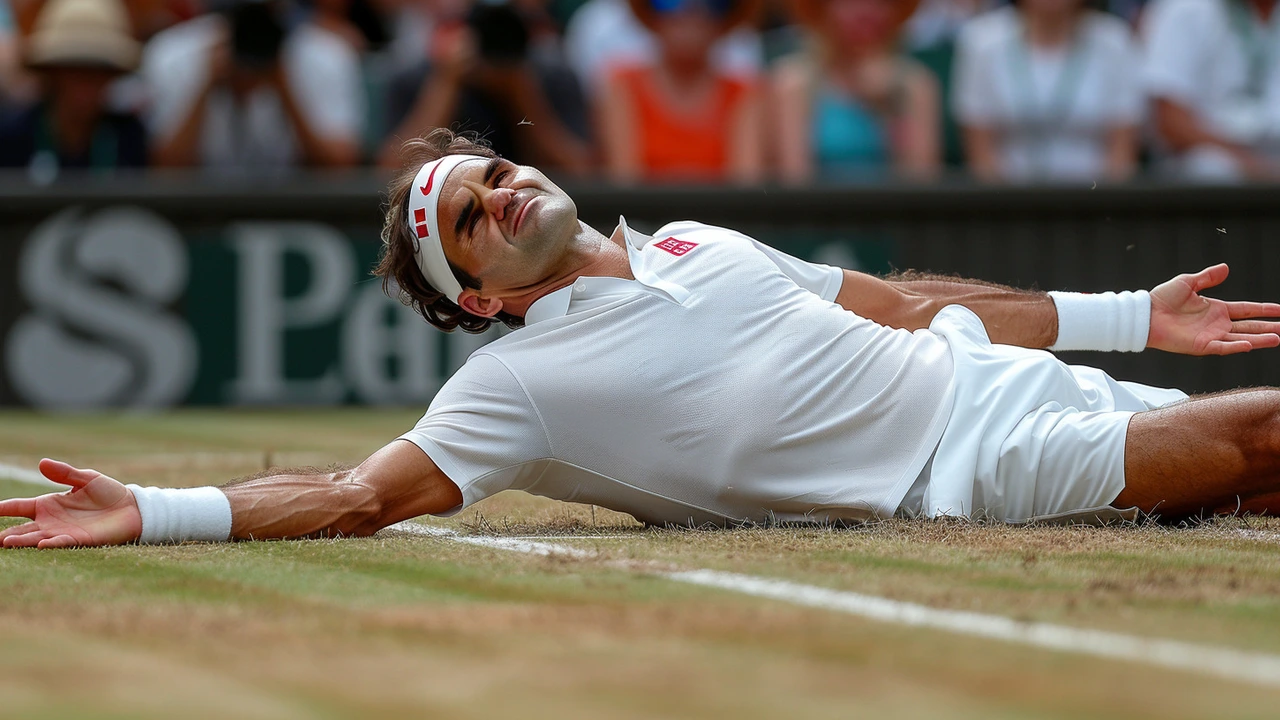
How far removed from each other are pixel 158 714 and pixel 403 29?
32.1 feet

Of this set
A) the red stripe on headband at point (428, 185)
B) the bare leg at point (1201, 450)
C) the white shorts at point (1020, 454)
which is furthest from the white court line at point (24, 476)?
the bare leg at point (1201, 450)

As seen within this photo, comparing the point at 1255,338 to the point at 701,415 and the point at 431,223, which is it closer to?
the point at 701,415

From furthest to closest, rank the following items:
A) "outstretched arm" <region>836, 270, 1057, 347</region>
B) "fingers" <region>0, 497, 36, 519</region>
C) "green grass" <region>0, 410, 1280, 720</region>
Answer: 1. "outstretched arm" <region>836, 270, 1057, 347</region>
2. "fingers" <region>0, 497, 36, 519</region>
3. "green grass" <region>0, 410, 1280, 720</region>

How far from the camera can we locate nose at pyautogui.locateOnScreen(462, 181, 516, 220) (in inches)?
166

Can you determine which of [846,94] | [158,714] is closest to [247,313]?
[846,94]

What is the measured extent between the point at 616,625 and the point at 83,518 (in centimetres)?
164

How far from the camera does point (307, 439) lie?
25.2ft

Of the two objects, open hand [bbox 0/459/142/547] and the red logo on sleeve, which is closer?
open hand [bbox 0/459/142/547]

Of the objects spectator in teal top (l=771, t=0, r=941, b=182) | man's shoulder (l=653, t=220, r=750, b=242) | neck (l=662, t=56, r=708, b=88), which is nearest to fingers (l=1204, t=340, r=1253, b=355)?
man's shoulder (l=653, t=220, r=750, b=242)

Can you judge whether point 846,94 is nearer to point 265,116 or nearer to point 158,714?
point 265,116

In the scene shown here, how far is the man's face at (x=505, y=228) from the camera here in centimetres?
420

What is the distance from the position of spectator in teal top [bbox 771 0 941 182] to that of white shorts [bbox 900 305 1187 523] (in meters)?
5.39

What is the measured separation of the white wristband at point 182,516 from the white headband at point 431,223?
2.75ft

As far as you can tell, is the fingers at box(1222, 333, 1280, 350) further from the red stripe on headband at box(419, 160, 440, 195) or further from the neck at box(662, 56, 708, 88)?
the neck at box(662, 56, 708, 88)
